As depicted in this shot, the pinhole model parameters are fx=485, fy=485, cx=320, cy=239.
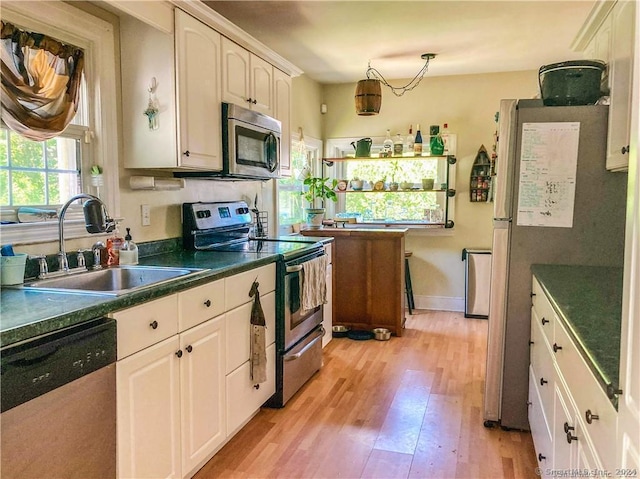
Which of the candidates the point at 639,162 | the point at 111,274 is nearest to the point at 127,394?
the point at 111,274

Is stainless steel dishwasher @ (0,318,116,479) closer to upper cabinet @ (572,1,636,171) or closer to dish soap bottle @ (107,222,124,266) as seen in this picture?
dish soap bottle @ (107,222,124,266)

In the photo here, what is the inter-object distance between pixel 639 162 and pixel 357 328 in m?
3.64

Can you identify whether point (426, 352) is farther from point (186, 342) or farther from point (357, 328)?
point (186, 342)

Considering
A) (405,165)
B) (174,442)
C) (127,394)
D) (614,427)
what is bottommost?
(174,442)

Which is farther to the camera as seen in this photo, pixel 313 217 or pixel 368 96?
pixel 313 217

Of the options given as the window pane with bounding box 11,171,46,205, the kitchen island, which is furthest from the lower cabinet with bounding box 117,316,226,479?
the kitchen island

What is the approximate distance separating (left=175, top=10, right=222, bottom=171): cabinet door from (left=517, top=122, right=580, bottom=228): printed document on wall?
64.4 inches

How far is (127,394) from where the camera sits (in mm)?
1625

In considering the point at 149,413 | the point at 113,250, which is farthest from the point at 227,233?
the point at 149,413

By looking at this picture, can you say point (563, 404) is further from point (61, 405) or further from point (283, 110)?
point (283, 110)

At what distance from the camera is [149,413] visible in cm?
174

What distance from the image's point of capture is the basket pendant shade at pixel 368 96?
399 cm

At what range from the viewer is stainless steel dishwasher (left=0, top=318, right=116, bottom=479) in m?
1.23

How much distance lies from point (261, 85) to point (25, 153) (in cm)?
160
